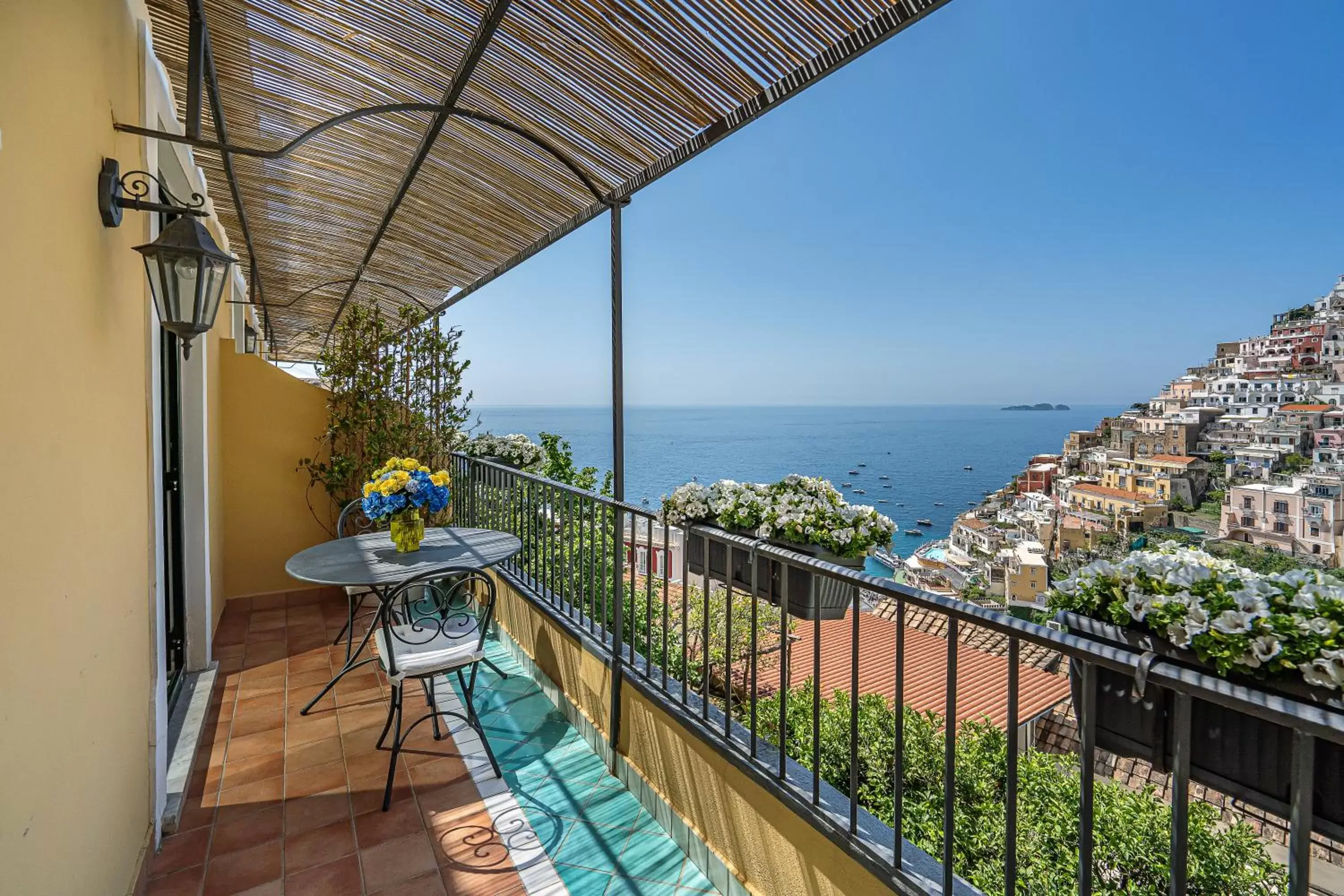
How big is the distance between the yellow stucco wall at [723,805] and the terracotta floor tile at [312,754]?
108cm

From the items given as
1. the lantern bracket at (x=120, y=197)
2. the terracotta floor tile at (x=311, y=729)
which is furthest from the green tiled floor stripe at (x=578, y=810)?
the lantern bracket at (x=120, y=197)

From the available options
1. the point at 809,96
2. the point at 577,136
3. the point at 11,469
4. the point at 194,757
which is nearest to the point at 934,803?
the point at 809,96

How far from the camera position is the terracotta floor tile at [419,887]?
200cm

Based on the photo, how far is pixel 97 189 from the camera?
5.34 ft

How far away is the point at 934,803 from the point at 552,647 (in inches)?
78.0

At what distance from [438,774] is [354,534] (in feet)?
9.89

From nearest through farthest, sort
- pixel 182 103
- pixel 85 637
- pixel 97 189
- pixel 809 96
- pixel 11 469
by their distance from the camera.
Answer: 1. pixel 11 469
2. pixel 85 637
3. pixel 97 189
4. pixel 809 96
5. pixel 182 103

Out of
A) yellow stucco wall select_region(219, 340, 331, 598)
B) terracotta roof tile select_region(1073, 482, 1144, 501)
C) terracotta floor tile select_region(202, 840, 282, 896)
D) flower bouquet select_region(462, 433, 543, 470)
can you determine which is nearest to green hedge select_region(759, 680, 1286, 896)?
terracotta roof tile select_region(1073, 482, 1144, 501)

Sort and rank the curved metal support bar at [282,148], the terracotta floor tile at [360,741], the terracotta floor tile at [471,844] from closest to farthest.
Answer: the curved metal support bar at [282,148] < the terracotta floor tile at [471,844] < the terracotta floor tile at [360,741]

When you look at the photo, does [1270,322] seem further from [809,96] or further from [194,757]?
[194,757]

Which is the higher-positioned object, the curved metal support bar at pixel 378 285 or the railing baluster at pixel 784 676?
the curved metal support bar at pixel 378 285

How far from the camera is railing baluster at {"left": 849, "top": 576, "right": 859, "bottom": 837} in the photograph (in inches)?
59.9

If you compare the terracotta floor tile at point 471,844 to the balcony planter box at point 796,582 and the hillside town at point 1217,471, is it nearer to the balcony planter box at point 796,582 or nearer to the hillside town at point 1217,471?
the balcony planter box at point 796,582

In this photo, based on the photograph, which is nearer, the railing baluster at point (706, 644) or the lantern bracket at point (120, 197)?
the lantern bracket at point (120, 197)
